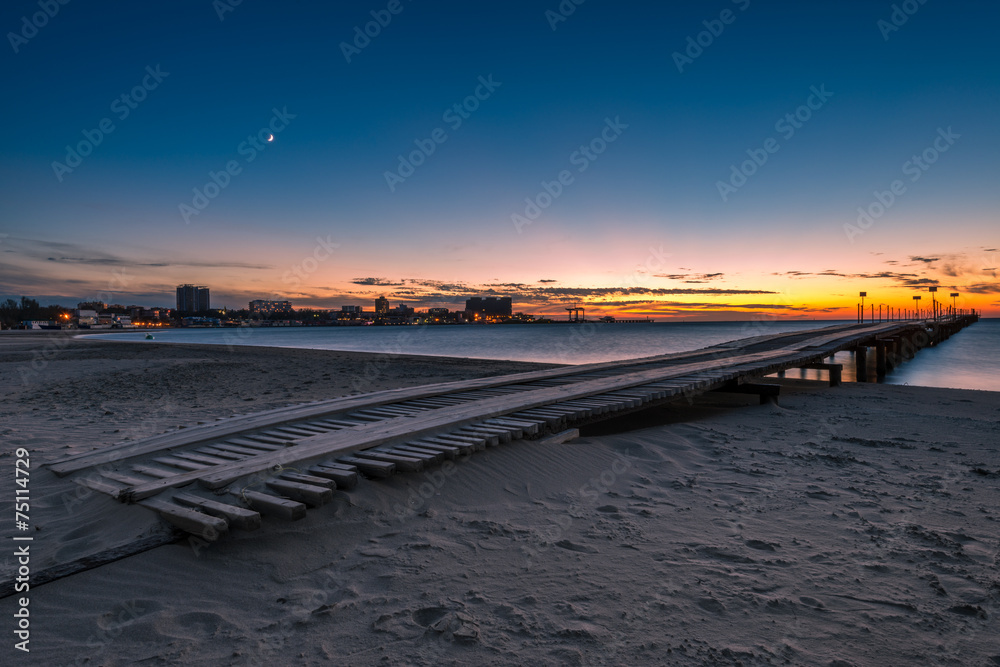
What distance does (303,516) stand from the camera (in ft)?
13.5

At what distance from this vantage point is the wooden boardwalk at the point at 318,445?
4238mm

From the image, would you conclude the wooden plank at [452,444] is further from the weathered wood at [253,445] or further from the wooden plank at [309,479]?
the weathered wood at [253,445]

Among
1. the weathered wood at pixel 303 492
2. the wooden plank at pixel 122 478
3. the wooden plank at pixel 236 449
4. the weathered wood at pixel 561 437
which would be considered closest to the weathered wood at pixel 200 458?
the wooden plank at pixel 236 449

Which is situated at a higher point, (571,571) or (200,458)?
(200,458)

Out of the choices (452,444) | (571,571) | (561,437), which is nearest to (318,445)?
(452,444)

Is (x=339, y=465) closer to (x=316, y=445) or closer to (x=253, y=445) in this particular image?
(x=316, y=445)

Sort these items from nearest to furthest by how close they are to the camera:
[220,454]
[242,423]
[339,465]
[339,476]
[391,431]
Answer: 1. [339,476]
2. [339,465]
3. [220,454]
4. [391,431]
5. [242,423]

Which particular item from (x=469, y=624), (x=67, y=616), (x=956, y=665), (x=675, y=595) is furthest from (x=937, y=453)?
(x=67, y=616)

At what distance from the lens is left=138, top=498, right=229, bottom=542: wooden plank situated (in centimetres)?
374

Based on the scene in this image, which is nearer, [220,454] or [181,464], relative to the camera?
[181,464]

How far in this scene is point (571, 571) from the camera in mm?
3691

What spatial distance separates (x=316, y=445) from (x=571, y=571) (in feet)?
10.2

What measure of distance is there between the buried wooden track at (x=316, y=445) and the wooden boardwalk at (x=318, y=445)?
0.01 metres

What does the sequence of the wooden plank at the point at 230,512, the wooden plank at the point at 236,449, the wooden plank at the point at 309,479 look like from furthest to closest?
the wooden plank at the point at 236,449
the wooden plank at the point at 309,479
the wooden plank at the point at 230,512
